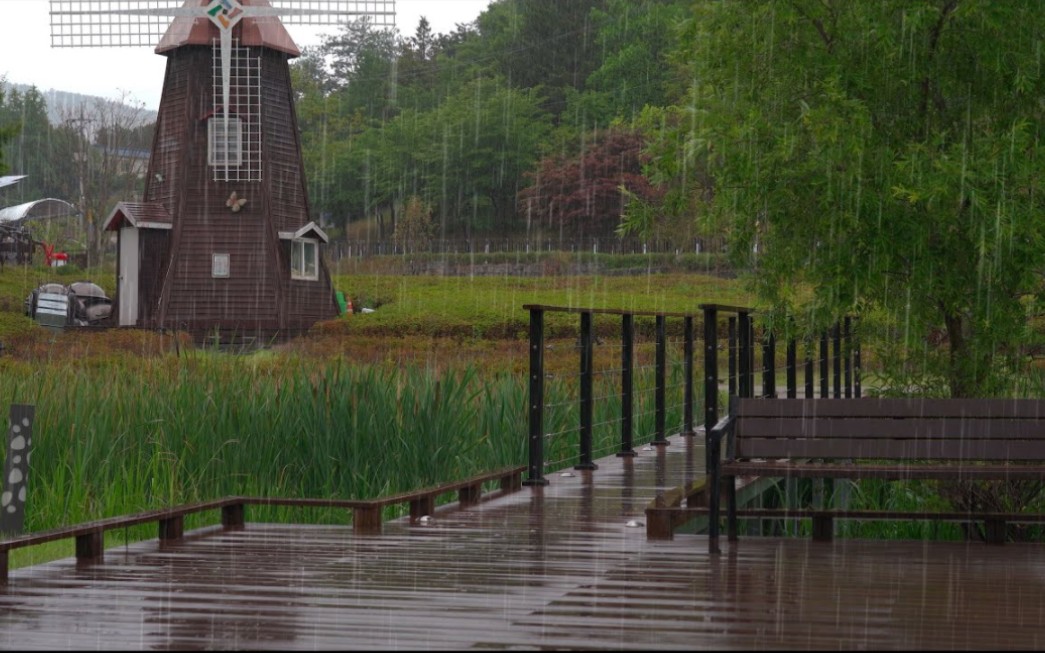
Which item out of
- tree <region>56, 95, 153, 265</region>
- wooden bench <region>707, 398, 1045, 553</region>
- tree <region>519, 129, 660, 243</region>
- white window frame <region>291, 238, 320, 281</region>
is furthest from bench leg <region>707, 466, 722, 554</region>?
tree <region>56, 95, 153, 265</region>

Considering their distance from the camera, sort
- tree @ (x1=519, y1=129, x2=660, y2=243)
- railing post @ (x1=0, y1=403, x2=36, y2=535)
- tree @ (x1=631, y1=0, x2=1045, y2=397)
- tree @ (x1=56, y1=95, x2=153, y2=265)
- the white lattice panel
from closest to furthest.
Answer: railing post @ (x1=0, y1=403, x2=36, y2=535) < tree @ (x1=631, y1=0, x2=1045, y2=397) < the white lattice panel < tree @ (x1=519, y1=129, x2=660, y2=243) < tree @ (x1=56, y1=95, x2=153, y2=265)

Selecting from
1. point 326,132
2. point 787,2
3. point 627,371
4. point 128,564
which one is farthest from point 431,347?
point 326,132

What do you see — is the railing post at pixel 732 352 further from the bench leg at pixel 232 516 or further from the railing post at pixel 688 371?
the bench leg at pixel 232 516

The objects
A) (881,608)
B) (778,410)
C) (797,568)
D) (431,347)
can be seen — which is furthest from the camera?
(431,347)

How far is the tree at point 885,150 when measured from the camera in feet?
29.9

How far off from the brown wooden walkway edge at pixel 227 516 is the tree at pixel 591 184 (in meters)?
38.7

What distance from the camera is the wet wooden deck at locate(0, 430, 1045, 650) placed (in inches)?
200

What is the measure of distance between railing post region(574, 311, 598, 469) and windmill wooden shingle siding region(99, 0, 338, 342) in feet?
69.1

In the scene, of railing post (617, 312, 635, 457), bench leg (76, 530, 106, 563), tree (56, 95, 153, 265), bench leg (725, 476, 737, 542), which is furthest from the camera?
tree (56, 95, 153, 265)

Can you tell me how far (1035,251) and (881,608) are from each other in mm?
4348

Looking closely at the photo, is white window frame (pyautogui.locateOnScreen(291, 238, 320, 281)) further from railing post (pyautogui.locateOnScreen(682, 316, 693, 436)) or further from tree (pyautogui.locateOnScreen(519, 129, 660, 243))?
railing post (pyautogui.locateOnScreen(682, 316, 693, 436))

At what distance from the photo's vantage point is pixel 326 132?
62781 mm

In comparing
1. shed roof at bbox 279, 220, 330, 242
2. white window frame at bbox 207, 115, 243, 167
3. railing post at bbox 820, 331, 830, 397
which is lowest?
railing post at bbox 820, 331, 830, 397

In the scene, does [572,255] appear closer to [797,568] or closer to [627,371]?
[627,371]
